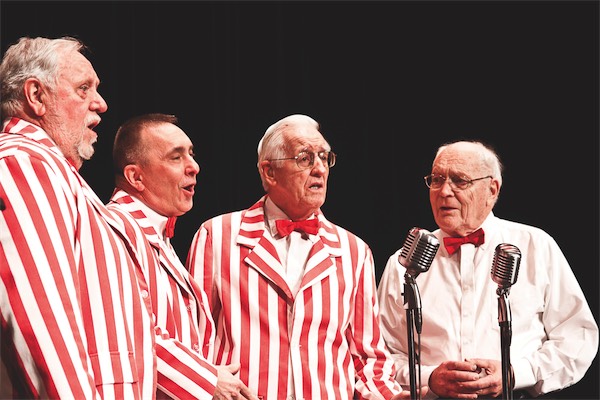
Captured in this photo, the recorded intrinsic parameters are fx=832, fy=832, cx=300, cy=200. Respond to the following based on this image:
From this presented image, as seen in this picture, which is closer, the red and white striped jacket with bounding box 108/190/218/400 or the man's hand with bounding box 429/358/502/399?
the red and white striped jacket with bounding box 108/190/218/400

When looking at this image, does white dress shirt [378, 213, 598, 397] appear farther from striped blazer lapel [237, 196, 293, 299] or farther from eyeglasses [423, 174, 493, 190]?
striped blazer lapel [237, 196, 293, 299]

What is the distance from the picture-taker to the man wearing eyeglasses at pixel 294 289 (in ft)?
10.9

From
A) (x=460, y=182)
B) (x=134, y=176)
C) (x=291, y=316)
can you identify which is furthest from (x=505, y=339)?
(x=134, y=176)

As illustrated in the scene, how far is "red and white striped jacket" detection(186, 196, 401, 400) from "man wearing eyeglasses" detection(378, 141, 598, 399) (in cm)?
32

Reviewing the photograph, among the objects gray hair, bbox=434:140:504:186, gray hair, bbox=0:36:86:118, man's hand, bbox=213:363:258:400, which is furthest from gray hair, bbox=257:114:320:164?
gray hair, bbox=0:36:86:118

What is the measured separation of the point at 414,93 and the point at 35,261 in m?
3.42

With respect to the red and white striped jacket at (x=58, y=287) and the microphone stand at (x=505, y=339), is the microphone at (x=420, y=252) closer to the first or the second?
the microphone stand at (x=505, y=339)

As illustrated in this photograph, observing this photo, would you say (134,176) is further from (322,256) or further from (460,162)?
(460,162)

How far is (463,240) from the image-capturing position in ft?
12.6

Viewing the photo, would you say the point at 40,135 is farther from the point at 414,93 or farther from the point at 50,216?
the point at 414,93

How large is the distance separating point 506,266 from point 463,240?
113cm

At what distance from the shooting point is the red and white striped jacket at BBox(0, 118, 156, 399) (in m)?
1.97

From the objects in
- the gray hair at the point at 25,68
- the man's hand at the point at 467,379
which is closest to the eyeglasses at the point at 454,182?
the man's hand at the point at 467,379

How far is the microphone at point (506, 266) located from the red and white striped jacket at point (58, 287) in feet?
3.86
